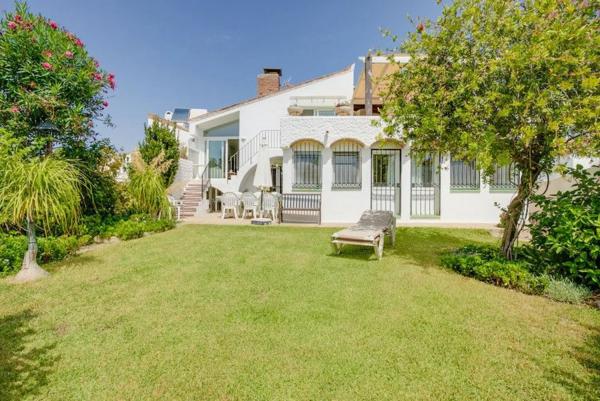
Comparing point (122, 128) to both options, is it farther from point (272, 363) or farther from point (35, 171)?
point (272, 363)

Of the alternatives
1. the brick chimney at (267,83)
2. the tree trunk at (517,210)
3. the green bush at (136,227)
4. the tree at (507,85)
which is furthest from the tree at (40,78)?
the brick chimney at (267,83)

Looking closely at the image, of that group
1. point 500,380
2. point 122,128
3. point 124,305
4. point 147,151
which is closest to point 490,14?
point 500,380

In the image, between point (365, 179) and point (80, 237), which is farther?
point (365, 179)

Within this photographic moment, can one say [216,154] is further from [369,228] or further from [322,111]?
[369,228]

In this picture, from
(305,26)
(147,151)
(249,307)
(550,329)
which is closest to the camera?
(550,329)

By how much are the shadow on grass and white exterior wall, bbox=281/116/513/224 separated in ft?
36.3

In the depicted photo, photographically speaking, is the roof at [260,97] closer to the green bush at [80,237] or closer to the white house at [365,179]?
the white house at [365,179]

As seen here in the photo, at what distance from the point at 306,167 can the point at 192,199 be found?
24.1ft

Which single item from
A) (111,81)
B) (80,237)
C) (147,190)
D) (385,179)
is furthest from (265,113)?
(80,237)

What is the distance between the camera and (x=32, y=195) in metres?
5.17

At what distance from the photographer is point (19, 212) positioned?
5.09 meters

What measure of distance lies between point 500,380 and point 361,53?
16399 mm

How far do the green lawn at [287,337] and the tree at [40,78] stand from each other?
4.64 m

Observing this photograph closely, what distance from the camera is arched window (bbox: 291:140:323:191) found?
14055 mm
